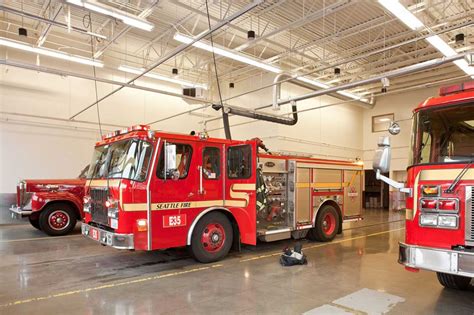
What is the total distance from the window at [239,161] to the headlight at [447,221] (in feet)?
11.5

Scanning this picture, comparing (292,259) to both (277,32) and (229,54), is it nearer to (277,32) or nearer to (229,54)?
(229,54)

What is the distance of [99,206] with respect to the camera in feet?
19.4

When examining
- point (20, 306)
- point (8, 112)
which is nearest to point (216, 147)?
point (20, 306)

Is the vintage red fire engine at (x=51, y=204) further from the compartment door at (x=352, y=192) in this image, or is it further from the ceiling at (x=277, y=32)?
the compartment door at (x=352, y=192)

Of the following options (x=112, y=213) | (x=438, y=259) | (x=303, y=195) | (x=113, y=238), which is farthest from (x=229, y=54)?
(x=438, y=259)

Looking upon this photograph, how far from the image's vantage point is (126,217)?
5223mm

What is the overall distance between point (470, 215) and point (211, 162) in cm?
408

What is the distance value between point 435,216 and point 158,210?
3865 millimetres

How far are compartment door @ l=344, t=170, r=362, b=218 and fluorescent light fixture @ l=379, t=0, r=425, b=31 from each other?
3722mm

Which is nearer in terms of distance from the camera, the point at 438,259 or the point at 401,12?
the point at 438,259

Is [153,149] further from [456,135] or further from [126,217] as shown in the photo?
[456,135]

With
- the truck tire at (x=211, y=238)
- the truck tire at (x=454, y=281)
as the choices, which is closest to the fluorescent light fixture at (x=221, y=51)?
the truck tire at (x=211, y=238)

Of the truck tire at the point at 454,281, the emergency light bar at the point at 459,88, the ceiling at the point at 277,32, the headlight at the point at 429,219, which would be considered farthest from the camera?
the ceiling at the point at 277,32

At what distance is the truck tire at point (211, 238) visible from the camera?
6.03 m
